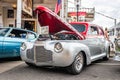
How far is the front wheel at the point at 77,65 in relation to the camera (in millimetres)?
5996

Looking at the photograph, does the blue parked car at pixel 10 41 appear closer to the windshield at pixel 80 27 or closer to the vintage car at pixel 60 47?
the vintage car at pixel 60 47

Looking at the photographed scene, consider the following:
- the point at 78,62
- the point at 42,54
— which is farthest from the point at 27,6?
the point at 78,62

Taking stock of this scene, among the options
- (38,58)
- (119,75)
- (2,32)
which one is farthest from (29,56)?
(119,75)

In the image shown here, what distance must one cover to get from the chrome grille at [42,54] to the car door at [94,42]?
168 centimetres

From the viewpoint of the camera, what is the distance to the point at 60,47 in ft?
19.1

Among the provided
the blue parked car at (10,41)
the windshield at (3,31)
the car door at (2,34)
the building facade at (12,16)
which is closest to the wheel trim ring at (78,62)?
the blue parked car at (10,41)

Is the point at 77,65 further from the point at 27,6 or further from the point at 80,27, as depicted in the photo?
the point at 27,6

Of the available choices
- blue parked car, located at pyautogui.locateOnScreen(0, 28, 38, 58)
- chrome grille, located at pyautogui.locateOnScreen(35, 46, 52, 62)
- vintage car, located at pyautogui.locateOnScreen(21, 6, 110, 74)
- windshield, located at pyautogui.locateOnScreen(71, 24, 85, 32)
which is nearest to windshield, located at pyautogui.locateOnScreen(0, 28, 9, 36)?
blue parked car, located at pyautogui.locateOnScreen(0, 28, 38, 58)

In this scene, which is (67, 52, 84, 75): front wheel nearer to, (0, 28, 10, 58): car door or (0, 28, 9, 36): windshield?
(0, 28, 10, 58): car door

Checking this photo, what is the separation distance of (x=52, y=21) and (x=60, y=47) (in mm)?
1265

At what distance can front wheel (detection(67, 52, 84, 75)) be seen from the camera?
5996 mm

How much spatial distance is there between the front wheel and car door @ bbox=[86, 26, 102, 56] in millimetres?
764

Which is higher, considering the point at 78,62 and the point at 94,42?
the point at 94,42

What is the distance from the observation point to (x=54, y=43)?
5.97 metres
